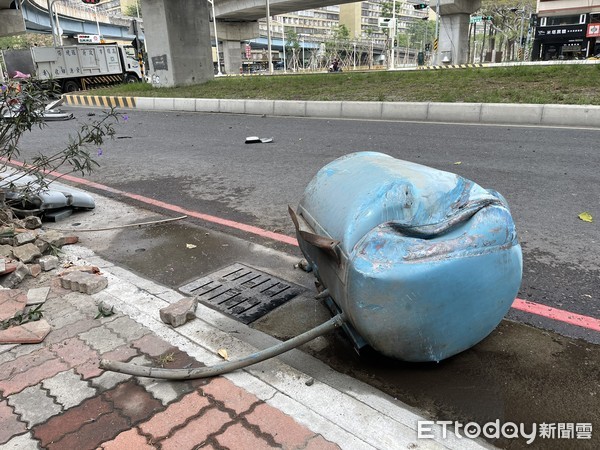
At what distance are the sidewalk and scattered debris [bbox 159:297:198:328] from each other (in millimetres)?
42

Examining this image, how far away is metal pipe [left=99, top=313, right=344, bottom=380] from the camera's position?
2.27m

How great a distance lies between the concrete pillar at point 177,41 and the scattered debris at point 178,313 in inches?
781

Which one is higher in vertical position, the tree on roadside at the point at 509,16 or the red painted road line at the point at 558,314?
the tree on roadside at the point at 509,16

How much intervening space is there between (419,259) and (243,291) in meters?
1.66

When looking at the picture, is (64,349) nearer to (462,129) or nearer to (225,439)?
(225,439)

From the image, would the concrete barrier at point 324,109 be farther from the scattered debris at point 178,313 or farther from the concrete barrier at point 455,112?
the scattered debris at point 178,313

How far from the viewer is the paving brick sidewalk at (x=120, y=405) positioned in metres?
1.94

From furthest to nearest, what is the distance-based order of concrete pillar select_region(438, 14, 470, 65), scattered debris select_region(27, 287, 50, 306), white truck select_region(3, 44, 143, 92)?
concrete pillar select_region(438, 14, 470, 65) → white truck select_region(3, 44, 143, 92) → scattered debris select_region(27, 287, 50, 306)

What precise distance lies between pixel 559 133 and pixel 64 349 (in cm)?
890

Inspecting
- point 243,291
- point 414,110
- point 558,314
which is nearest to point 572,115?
point 414,110

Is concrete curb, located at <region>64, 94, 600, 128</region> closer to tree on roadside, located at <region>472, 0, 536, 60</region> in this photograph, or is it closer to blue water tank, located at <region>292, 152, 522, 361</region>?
blue water tank, located at <region>292, 152, 522, 361</region>

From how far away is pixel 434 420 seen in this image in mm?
2084

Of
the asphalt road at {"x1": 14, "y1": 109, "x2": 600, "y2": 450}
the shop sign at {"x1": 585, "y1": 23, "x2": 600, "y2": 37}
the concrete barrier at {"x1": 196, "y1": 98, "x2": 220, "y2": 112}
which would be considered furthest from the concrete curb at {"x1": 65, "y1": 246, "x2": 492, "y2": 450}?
the shop sign at {"x1": 585, "y1": 23, "x2": 600, "y2": 37}

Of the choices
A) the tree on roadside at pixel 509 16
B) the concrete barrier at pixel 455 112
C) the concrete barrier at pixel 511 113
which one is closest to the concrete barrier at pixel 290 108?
the concrete barrier at pixel 455 112
